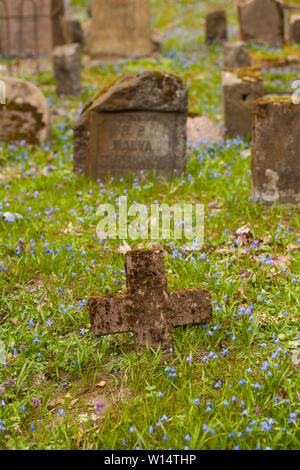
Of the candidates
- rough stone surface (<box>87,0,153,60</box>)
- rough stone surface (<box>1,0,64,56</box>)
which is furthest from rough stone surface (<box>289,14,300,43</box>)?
rough stone surface (<box>1,0,64,56</box>)

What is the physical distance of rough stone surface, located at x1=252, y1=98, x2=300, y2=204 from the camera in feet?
19.2

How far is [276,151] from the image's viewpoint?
5.96 m

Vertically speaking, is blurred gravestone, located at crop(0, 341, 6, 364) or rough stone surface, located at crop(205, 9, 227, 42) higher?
rough stone surface, located at crop(205, 9, 227, 42)

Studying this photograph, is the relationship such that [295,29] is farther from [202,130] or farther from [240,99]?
[202,130]

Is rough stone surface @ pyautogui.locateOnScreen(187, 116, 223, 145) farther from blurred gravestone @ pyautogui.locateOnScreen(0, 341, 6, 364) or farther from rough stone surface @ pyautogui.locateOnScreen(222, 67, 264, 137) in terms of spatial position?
blurred gravestone @ pyautogui.locateOnScreen(0, 341, 6, 364)

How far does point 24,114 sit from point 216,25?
10.1 meters

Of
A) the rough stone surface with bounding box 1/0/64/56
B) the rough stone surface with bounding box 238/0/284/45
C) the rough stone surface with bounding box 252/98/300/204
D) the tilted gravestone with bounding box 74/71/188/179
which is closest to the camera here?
the rough stone surface with bounding box 252/98/300/204

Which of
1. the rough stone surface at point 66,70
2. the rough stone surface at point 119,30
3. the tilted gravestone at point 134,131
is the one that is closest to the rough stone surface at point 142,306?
the tilted gravestone at point 134,131

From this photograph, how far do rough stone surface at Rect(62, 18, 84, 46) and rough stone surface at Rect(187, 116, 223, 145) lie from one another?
7.48 m

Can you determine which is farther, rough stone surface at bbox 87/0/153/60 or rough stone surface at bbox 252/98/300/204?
rough stone surface at bbox 87/0/153/60

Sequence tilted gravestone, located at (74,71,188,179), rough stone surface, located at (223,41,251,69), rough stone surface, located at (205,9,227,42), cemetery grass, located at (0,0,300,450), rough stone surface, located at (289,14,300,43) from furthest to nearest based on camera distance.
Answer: rough stone surface, located at (205,9,227,42), rough stone surface, located at (289,14,300,43), rough stone surface, located at (223,41,251,69), tilted gravestone, located at (74,71,188,179), cemetery grass, located at (0,0,300,450)

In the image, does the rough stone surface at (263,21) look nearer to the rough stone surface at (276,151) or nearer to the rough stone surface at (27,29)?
the rough stone surface at (27,29)

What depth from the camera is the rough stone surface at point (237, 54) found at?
12109mm

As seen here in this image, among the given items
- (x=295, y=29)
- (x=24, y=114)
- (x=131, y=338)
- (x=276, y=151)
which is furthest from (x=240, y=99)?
(x=295, y=29)
